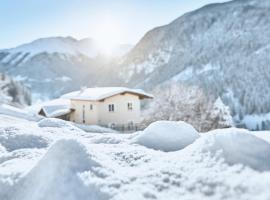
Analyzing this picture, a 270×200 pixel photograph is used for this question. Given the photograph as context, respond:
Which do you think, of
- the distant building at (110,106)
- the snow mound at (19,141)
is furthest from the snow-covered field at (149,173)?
the distant building at (110,106)

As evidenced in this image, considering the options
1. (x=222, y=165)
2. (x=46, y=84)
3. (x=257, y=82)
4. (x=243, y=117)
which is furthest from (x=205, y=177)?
(x=46, y=84)

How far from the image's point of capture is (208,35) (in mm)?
85875

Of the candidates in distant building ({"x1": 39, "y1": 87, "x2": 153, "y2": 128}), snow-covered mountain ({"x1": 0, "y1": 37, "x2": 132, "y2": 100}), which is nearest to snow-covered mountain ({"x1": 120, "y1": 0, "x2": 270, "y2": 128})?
snow-covered mountain ({"x1": 0, "y1": 37, "x2": 132, "y2": 100})

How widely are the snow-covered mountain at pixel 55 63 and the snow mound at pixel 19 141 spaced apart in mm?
97896

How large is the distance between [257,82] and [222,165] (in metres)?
64.0

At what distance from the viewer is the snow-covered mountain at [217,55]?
6262 centimetres

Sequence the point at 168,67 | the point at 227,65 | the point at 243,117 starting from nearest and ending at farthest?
the point at 243,117 < the point at 227,65 < the point at 168,67

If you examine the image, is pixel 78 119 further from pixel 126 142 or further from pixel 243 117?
pixel 243 117

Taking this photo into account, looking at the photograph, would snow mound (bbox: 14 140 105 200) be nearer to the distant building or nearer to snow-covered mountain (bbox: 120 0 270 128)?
the distant building

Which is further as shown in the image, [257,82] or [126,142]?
[257,82]

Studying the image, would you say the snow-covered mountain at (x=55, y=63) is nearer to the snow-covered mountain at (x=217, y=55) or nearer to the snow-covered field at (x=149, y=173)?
the snow-covered mountain at (x=217, y=55)

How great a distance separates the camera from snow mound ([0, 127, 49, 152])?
5.63 meters

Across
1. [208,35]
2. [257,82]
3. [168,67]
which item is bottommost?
[257,82]

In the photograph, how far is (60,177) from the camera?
3.58 metres
